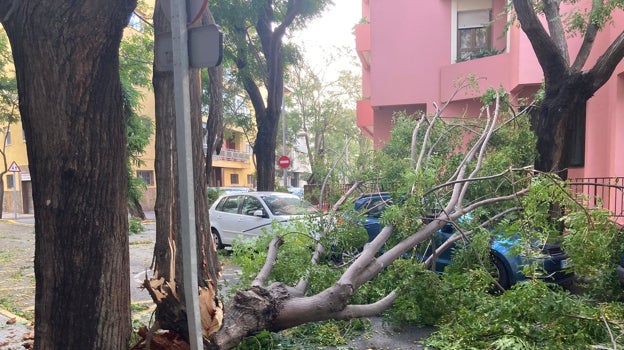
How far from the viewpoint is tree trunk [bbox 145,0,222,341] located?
10.7 feet

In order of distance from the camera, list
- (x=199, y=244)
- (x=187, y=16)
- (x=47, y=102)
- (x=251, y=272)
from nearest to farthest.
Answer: (x=187, y=16)
(x=47, y=102)
(x=199, y=244)
(x=251, y=272)

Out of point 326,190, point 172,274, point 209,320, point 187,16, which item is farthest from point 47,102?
point 326,190

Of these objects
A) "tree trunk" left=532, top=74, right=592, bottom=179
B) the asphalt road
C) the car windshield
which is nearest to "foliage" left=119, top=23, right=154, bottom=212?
the asphalt road

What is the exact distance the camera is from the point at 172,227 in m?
3.49

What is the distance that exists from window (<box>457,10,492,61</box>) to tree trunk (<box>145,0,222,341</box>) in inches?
461

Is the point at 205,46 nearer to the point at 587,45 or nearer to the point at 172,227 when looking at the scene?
the point at 172,227

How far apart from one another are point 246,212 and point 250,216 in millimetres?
226

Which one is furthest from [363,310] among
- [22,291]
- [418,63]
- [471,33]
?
[471,33]

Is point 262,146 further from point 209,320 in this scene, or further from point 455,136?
point 209,320

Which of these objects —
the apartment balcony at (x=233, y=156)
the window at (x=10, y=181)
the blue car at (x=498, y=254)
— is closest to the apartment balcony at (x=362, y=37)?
the blue car at (x=498, y=254)

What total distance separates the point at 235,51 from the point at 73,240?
11.2 meters

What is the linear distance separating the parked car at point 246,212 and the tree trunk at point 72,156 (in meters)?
6.09

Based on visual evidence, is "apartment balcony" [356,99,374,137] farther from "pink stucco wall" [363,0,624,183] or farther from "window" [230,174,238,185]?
"window" [230,174,238,185]

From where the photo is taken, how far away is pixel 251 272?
455 centimetres
